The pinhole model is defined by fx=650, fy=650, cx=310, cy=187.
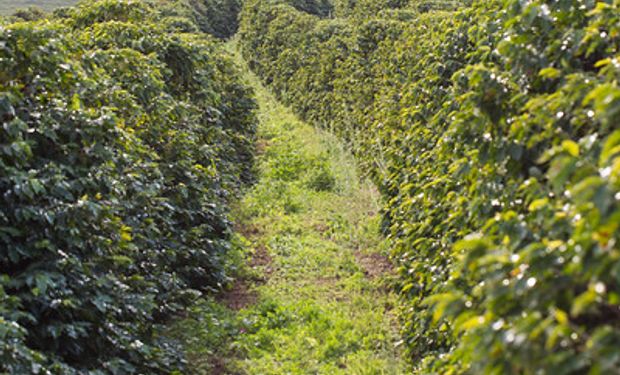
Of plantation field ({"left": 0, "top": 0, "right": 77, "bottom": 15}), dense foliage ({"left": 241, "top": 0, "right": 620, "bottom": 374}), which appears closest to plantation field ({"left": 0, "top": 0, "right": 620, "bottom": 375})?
dense foliage ({"left": 241, "top": 0, "right": 620, "bottom": 374})

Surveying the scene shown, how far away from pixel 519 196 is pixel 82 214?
271cm

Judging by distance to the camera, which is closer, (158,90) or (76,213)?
(76,213)

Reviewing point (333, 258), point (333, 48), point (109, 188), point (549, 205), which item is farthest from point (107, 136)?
point (333, 48)

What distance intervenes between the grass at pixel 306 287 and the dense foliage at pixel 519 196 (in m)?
0.71

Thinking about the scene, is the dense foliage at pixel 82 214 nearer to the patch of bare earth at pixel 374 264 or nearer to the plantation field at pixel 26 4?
the patch of bare earth at pixel 374 264

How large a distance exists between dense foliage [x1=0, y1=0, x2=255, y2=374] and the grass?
0.63 meters

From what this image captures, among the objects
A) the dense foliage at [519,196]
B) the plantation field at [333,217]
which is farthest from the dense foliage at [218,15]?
the dense foliage at [519,196]

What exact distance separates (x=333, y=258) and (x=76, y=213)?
4745mm

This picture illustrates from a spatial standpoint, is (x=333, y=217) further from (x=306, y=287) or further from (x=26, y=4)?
(x=26, y=4)

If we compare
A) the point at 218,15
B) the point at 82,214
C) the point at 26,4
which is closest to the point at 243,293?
the point at 82,214

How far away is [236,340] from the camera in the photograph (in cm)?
634

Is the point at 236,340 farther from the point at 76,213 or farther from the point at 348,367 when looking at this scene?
the point at 76,213

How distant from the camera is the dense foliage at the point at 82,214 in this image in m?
4.03

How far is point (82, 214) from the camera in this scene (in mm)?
4230
